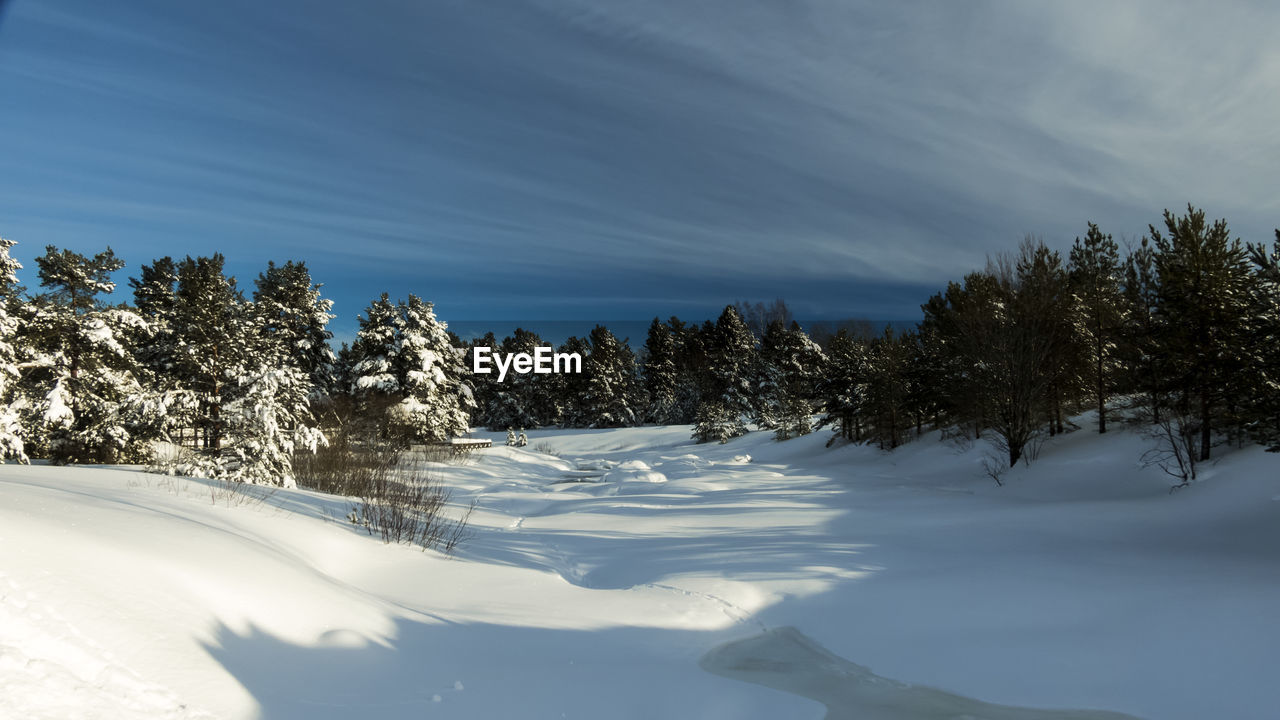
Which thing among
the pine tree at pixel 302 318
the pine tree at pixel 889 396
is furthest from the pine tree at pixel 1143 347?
the pine tree at pixel 302 318

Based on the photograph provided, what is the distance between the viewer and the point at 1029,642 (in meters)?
6.62

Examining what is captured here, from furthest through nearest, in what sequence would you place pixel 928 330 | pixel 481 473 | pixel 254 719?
pixel 928 330
pixel 481 473
pixel 254 719

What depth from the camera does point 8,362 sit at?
17.8 m

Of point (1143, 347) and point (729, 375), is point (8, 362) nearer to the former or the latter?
point (1143, 347)

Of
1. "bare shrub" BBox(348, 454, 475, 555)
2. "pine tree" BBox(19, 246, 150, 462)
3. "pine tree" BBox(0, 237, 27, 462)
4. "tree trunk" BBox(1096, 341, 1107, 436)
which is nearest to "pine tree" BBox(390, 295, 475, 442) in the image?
"pine tree" BBox(19, 246, 150, 462)

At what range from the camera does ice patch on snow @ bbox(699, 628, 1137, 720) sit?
5387 mm

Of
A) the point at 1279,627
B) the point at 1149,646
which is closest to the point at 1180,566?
the point at 1279,627

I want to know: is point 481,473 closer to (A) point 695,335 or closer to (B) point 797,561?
(B) point 797,561

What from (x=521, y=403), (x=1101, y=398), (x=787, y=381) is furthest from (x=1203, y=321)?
(x=521, y=403)

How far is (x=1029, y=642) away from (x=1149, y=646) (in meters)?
1.00

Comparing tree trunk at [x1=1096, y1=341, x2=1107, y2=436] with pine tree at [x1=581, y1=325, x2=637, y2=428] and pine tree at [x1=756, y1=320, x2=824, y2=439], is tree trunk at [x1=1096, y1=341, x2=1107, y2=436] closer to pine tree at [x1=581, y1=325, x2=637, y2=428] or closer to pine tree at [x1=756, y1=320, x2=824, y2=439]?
pine tree at [x1=756, y1=320, x2=824, y2=439]

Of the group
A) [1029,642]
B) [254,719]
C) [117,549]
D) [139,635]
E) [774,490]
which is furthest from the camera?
[774,490]

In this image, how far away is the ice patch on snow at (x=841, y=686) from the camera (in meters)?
5.39

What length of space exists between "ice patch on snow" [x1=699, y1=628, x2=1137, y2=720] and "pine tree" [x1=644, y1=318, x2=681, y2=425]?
58.3 meters
